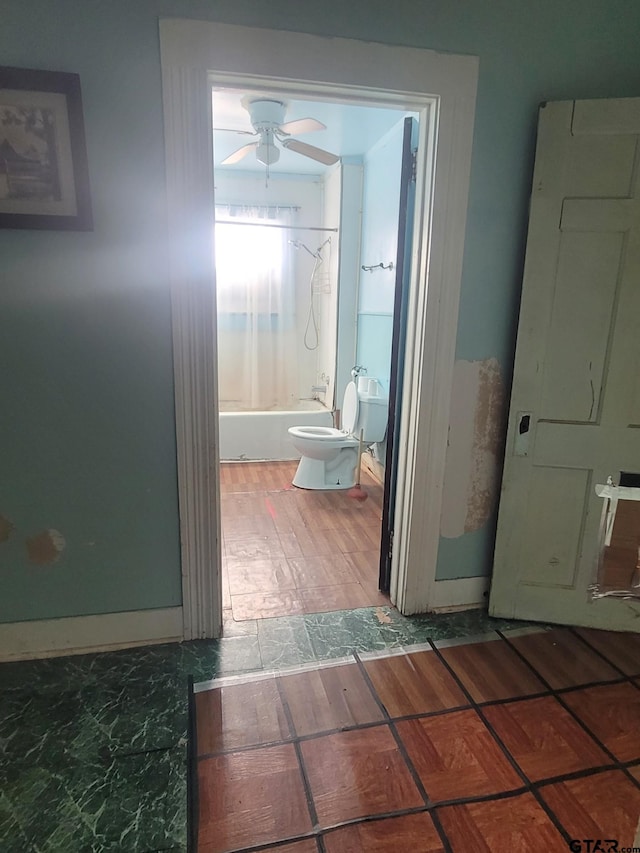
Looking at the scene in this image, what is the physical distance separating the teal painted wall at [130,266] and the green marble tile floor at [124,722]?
236 mm

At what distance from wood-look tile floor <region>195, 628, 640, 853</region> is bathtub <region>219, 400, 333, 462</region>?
2657 millimetres

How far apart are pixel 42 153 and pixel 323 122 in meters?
2.30

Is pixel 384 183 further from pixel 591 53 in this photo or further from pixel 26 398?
pixel 26 398

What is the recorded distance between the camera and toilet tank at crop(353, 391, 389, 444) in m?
3.55

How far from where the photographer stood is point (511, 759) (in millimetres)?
1470

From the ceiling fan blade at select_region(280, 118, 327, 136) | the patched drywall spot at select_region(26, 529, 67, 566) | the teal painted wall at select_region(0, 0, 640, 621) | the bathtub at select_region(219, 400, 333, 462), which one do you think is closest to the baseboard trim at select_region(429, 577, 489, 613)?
the teal painted wall at select_region(0, 0, 640, 621)

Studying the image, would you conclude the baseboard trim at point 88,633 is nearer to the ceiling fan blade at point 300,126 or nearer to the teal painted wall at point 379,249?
the teal painted wall at point 379,249

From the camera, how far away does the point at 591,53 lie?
69.9 inches

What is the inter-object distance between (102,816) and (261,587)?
3.71 ft

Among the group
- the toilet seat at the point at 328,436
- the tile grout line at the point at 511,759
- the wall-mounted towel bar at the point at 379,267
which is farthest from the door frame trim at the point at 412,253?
the wall-mounted towel bar at the point at 379,267

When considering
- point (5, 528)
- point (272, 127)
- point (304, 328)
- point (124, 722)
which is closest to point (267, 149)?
point (272, 127)

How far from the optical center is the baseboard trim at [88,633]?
1823 mm

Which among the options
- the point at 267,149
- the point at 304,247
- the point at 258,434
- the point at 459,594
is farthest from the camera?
the point at 304,247

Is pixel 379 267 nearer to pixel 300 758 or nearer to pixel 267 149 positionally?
pixel 267 149
